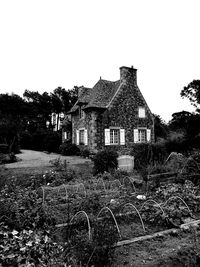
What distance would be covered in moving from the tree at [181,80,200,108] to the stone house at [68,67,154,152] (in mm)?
4561

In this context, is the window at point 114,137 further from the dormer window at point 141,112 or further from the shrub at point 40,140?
the shrub at point 40,140

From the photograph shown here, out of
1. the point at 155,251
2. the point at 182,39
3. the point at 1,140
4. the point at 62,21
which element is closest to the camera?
the point at 155,251

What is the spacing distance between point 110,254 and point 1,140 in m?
20.1

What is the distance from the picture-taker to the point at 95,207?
14.5 feet

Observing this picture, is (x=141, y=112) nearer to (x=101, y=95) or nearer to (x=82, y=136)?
(x=101, y=95)

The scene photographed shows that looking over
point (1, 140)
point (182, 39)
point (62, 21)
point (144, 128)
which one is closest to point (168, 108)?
point (144, 128)

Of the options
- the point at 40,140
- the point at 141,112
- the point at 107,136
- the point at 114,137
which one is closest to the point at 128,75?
the point at 141,112

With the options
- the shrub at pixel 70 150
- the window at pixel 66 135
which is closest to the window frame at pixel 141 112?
the shrub at pixel 70 150

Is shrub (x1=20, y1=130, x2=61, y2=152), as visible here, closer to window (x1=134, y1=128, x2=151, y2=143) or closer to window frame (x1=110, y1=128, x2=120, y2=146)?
window frame (x1=110, y1=128, x2=120, y2=146)

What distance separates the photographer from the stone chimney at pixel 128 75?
18.1 meters

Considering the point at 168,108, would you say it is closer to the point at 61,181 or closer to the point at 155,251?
the point at 61,181

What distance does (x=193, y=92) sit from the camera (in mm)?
20766

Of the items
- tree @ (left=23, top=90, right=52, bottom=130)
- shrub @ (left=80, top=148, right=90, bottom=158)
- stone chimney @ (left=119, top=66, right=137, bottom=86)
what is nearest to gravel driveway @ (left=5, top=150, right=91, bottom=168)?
shrub @ (left=80, top=148, right=90, bottom=158)

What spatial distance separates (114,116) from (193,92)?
8.79m
